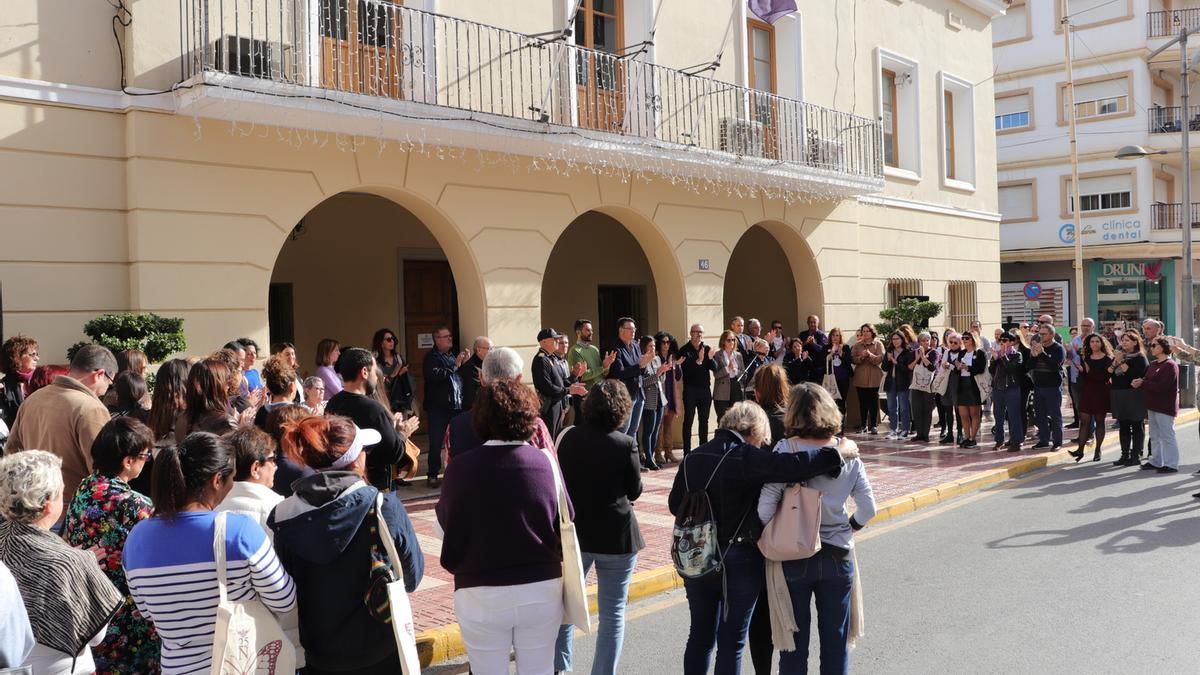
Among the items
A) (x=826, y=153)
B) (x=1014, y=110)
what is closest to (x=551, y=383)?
(x=826, y=153)

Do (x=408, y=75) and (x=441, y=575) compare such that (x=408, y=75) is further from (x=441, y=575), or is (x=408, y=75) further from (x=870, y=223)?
(x=870, y=223)

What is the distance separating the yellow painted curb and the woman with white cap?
232 centimetres

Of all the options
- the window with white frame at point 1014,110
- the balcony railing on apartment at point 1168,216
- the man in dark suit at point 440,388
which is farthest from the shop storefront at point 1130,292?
the man in dark suit at point 440,388

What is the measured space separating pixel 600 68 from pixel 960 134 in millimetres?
10717

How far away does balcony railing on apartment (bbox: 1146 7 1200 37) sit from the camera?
31.0 m

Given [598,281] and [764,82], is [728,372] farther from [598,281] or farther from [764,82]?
[764,82]

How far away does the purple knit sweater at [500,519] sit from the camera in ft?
12.7

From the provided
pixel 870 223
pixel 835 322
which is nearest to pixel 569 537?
pixel 835 322

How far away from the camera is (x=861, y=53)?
17.7m

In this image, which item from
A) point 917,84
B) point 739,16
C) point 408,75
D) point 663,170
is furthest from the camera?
point 917,84

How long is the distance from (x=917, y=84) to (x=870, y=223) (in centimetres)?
320

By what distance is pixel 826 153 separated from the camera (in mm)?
16062

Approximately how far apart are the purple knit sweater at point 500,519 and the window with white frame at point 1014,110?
1334 inches

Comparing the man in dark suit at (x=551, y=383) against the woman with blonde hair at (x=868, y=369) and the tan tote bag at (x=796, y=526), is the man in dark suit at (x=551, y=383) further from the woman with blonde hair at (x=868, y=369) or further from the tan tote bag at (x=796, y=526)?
the woman with blonde hair at (x=868, y=369)
